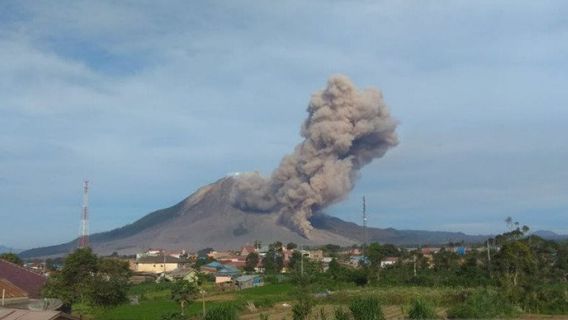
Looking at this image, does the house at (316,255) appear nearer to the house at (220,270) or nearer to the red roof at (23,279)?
the house at (220,270)

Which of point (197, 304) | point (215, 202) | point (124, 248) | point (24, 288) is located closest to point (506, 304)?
point (197, 304)

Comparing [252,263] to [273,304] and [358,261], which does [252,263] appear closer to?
[358,261]

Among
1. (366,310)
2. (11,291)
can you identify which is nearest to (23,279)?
(11,291)

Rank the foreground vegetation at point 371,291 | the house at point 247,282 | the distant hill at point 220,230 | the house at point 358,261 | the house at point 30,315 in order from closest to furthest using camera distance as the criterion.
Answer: the house at point 30,315 → the foreground vegetation at point 371,291 → the house at point 247,282 → the house at point 358,261 → the distant hill at point 220,230

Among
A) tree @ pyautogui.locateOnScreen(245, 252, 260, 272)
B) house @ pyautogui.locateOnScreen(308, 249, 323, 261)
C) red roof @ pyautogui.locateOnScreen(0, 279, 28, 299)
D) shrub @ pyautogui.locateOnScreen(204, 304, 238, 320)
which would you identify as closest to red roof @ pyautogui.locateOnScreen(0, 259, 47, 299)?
red roof @ pyautogui.locateOnScreen(0, 279, 28, 299)

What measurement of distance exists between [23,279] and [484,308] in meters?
18.1

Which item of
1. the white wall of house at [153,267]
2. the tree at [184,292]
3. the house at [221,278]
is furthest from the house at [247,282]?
the white wall of house at [153,267]

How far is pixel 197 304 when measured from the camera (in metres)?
34.7

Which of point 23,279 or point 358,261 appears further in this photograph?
point 358,261

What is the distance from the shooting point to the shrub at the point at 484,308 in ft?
82.1

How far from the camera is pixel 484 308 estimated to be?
2608cm

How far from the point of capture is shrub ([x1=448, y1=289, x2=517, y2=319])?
2502 centimetres

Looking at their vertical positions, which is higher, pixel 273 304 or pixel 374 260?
pixel 374 260

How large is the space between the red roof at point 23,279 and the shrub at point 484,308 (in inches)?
617
